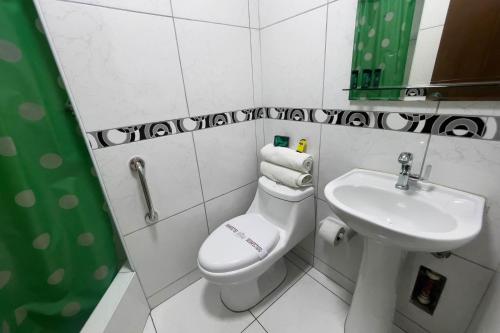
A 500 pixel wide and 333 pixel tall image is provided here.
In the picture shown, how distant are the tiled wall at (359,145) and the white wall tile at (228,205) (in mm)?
438

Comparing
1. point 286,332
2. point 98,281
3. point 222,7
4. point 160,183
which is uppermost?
point 222,7

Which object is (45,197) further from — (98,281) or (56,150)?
(98,281)

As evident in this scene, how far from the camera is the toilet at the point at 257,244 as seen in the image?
984mm

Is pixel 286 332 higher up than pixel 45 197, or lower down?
lower down

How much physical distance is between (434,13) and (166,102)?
3.48 ft

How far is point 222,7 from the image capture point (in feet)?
3.52

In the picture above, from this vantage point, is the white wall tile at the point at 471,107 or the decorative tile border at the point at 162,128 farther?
the decorative tile border at the point at 162,128

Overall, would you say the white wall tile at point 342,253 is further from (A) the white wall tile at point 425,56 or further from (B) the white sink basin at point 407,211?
(A) the white wall tile at point 425,56

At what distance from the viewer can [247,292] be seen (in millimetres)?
1175

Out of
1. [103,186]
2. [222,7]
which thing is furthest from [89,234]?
[222,7]

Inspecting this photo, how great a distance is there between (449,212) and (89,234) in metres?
1.39

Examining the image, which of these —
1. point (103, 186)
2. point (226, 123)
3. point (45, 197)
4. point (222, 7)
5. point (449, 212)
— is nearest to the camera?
point (449, 212)

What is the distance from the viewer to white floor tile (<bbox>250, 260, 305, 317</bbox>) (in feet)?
3.94

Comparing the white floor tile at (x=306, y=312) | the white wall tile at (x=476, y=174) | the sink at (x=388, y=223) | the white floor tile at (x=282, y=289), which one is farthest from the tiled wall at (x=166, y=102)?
the white wall tile at (x=476, y=174)
